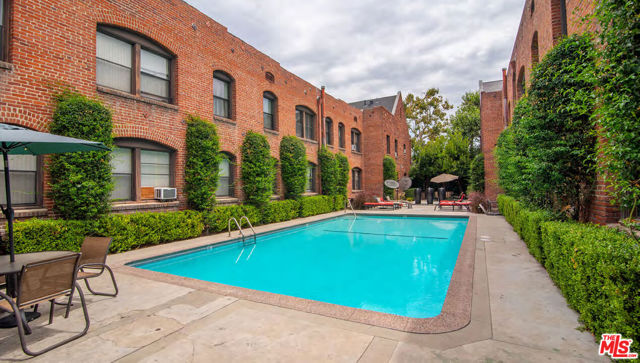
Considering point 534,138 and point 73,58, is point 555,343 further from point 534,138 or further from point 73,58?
point 73,58

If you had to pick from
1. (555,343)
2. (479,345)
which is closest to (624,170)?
(555,343)

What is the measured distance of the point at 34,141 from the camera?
3.10 m

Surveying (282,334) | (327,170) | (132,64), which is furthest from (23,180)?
(327,170)

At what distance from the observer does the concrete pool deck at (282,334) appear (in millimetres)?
2549

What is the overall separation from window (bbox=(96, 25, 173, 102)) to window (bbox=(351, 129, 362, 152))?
45.6ft

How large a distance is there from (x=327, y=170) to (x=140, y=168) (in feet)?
32.8

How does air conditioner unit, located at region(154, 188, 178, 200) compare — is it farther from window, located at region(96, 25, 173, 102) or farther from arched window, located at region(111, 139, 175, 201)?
window, located at region(96, 25, 173, 102)

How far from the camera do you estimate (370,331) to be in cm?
294

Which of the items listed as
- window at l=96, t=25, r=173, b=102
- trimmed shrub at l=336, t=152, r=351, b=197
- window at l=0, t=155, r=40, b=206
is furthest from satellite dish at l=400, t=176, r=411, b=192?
window at l=0, t=155, r=40, b=206

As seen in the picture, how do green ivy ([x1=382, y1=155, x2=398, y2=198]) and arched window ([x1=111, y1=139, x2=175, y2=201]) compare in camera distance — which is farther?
green ivy ([x1=382, y1=155, x2=398, y2=198])

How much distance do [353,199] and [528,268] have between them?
48.2 ft

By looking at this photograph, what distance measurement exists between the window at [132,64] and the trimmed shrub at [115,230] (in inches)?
137

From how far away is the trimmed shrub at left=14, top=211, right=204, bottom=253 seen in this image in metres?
5.77

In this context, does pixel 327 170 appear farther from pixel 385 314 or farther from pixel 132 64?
pixel 385 314
